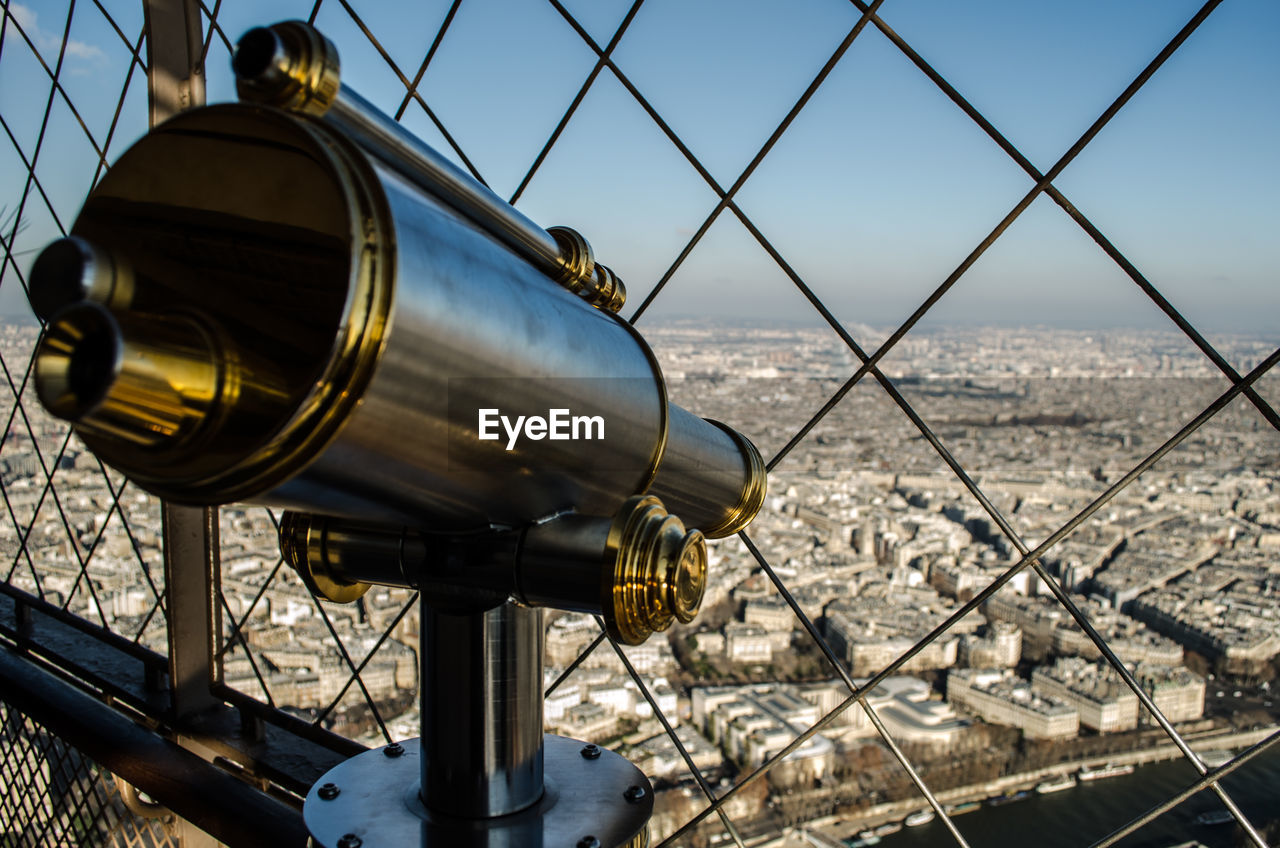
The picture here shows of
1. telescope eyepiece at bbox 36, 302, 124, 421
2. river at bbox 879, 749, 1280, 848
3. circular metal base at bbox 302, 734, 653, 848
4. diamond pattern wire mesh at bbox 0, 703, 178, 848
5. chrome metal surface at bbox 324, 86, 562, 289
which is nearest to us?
telescope eyepiece at bbox 36, 302, 124, 421

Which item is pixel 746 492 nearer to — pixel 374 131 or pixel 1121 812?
pixel 374 131

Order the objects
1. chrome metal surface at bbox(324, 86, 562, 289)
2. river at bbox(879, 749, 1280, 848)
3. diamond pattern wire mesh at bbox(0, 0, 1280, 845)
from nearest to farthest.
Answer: chrome metal surface at bbox(324, 86, 562, 289) → diamond pattern wire mesh at bbox(0, 0, 1280, 845) → river at bbox(879, 749, 1280, 848)

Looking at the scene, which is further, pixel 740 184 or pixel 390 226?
pixel 740 184

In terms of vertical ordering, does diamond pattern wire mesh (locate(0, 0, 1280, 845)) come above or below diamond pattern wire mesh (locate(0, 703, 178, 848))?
above

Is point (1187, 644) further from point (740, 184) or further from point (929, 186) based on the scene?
point (740, 184)

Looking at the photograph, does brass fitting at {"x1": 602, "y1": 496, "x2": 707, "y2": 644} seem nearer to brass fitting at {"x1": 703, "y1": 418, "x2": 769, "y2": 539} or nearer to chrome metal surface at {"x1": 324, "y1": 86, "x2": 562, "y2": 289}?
chrome metal surface at {"x1": 324, "y1": 86, "x2": 562, "y2": 289}

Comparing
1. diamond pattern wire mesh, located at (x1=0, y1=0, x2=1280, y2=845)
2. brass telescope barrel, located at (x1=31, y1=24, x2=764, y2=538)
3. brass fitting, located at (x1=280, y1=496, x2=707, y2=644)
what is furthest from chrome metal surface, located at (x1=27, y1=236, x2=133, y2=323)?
diamond pattern wire mesh, located at (x1=0, y1=0, x2=1280, y2=845)

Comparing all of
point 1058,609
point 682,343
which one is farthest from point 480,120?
point 1058,609
